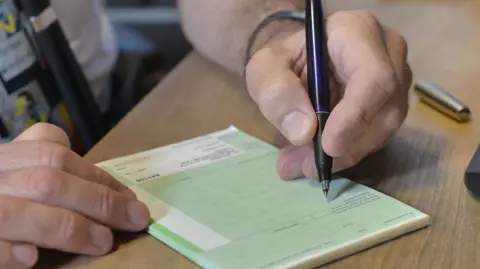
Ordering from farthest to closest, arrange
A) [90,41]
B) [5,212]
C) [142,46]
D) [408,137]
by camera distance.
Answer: [142,46], [90,41], [408,137], [5,212]

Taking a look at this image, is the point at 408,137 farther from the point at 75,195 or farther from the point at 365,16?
the point at 75,195

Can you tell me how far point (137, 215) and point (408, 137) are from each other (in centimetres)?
30

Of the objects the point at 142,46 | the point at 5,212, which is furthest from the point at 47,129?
the point at 142,46

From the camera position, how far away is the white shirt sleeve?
0.97 metres

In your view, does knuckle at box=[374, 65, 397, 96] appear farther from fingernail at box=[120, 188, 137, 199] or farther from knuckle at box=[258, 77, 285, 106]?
fingernail at box=[120, 188, 137, 199]

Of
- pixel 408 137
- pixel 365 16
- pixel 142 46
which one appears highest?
pixel 365 16

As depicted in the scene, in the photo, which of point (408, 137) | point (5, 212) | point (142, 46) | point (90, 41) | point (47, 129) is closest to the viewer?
point (5, 212)

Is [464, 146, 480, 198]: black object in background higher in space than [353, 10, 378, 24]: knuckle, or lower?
lower

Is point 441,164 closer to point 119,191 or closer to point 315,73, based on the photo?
point 315,73

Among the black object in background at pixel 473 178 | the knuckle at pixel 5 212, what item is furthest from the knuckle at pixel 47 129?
the black object in background at pixel 473 178

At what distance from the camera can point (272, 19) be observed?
79 centimetres

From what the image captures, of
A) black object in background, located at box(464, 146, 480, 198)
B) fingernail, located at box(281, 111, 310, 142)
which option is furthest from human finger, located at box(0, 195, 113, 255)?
black object in background, located at box(464, 146, 480, 198)

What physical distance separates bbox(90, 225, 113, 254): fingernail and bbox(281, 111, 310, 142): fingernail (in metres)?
0.17

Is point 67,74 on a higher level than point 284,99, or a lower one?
lower
